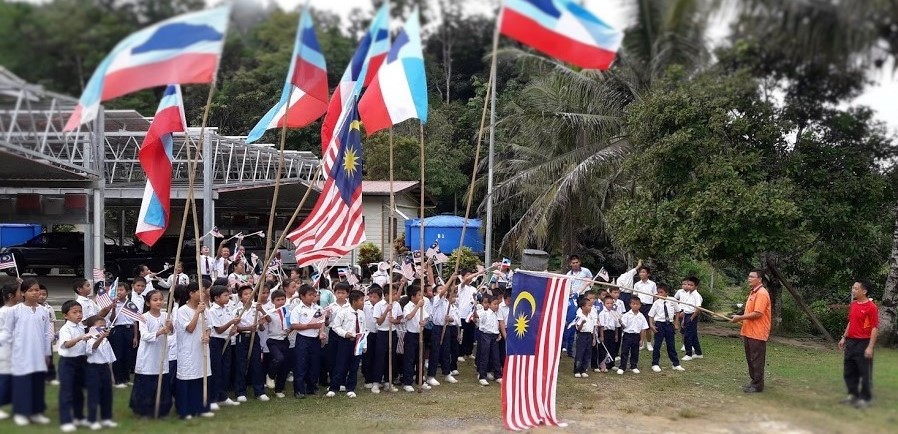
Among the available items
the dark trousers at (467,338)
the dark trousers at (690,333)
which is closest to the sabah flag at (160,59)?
the dark trousers at (467,338)

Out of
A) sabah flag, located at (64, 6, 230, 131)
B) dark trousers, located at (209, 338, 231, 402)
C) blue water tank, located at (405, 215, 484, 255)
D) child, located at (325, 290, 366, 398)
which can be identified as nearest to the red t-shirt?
child, located at (325, 290, 366, 398)

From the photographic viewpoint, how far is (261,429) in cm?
802

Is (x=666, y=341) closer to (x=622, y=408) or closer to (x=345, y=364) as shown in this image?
(x=622, y=408)

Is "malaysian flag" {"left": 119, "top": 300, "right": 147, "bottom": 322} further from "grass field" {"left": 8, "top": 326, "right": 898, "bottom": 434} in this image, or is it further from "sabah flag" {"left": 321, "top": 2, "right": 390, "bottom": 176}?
"sabah flag" {"left": 321, "top": 2, "right": 390, "bottom": 176}

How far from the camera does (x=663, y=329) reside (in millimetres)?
12219

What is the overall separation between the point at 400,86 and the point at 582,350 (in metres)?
4.80

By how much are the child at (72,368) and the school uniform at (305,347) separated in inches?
104

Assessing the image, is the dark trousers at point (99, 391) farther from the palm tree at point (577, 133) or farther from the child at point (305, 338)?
the palm tree at point (577, 133)

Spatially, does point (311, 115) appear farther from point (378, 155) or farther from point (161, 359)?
point (378, 155)

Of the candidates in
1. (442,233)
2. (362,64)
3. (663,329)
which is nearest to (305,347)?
(362,64)

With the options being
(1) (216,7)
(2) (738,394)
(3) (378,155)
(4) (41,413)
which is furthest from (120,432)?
(3) (378,155)

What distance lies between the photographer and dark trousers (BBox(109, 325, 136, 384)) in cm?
942

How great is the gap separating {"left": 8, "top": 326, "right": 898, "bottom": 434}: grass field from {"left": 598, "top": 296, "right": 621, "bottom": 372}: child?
538 millimetres

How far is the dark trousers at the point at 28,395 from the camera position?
271 inches
